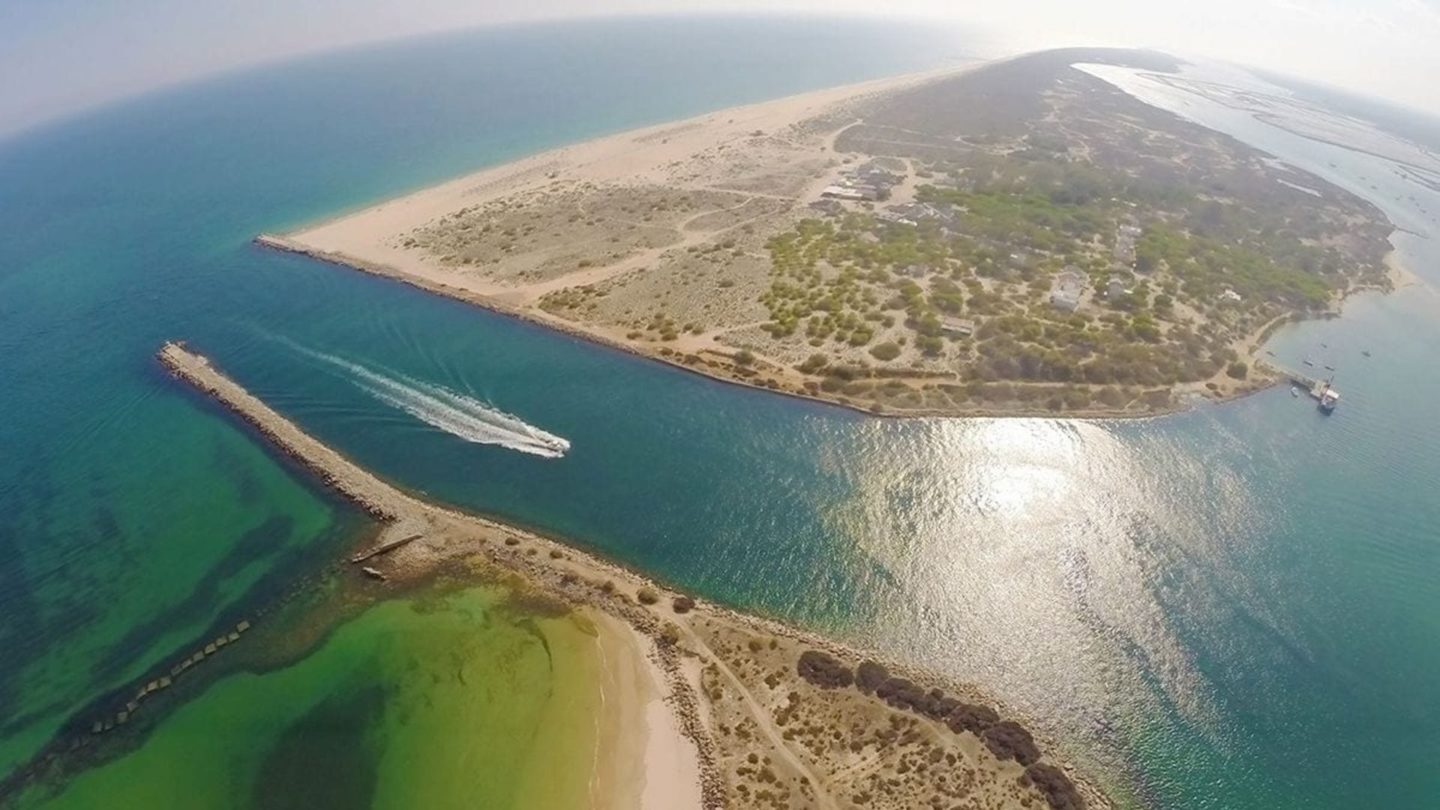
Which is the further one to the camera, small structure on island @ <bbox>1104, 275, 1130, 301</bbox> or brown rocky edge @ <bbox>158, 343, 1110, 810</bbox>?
small structure on island @ <bbox>1104, 275, 1130, 301</bbox>

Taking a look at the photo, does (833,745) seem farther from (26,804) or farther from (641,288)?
(641,288)

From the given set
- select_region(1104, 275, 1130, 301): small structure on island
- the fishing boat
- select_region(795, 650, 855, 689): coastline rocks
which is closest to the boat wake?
select_region(795, 650, 855, 689): coastline rocks

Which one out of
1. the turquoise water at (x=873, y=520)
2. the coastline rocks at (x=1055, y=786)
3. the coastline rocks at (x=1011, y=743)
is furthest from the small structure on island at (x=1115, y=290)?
the coastline rocks at (x=1055, y=786)

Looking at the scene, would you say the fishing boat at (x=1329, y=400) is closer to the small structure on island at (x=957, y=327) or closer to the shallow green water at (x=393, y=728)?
the small structure on island at (x=957, y=327)

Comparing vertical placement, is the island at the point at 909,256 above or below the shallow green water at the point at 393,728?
above

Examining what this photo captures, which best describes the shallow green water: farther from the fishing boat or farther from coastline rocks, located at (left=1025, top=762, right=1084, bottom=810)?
the fishing boat

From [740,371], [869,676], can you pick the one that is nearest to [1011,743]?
[869,676]
